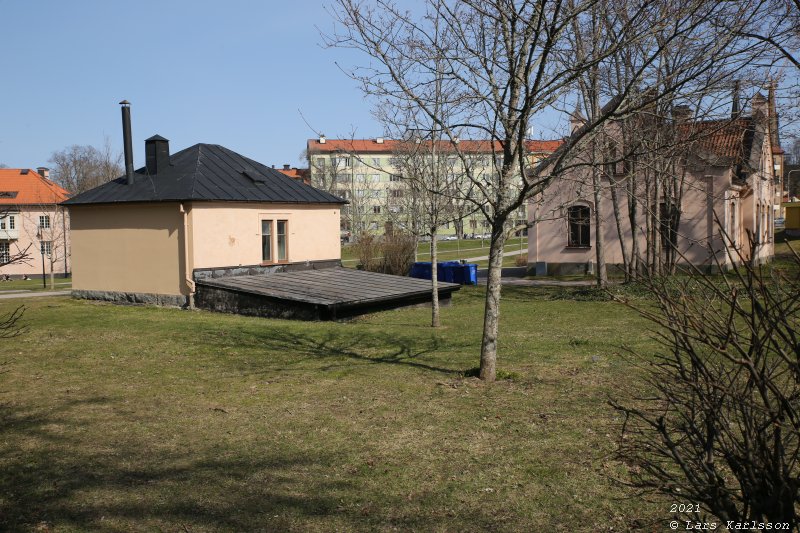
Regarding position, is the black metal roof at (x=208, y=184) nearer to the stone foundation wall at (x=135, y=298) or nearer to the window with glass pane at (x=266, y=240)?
the window with glass pane at (x=266, y=240)

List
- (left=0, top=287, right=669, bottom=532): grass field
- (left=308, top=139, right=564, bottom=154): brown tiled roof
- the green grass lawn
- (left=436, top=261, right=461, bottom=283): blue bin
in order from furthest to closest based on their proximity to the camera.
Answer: the green grass lawn
(left=436, top=261, right=461, bottom=283): blue bin
(left=308, top=139, right=564, bottom=154): brown tiled roof
(left=0, top=287, right=669, bottom=532): grass field

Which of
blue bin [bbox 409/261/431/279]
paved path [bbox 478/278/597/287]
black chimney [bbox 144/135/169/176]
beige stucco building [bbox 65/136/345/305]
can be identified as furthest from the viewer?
blue bin [bbox 409/261/431/279]

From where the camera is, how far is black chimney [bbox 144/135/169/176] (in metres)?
23.0

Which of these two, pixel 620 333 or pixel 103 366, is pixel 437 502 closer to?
pixel 103 366

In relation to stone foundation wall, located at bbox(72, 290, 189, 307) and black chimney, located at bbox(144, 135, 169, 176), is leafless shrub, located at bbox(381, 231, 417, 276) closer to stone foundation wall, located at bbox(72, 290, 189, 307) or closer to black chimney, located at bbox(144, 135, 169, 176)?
black chimney, located at bbox(144, 135, 169, 176)

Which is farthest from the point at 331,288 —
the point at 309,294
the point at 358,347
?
the point at 358,347

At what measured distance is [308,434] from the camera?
7824mm

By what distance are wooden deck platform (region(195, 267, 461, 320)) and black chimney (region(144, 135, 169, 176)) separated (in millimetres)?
4795

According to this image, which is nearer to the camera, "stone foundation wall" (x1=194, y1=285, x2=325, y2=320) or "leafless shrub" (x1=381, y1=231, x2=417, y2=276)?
"stone foundation wall" (x1=194, y1=285, x2=325, y2=320)

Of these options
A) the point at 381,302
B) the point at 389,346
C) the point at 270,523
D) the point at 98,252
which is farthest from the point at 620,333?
the point at 98,252

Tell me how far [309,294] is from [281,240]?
4940 millimetres

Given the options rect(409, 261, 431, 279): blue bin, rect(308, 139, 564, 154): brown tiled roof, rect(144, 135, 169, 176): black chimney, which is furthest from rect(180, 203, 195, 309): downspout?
rect(409, 261, 431, 279): blue bin

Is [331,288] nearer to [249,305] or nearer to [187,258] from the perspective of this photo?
[249,305]

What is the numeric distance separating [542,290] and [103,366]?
1795 cm
